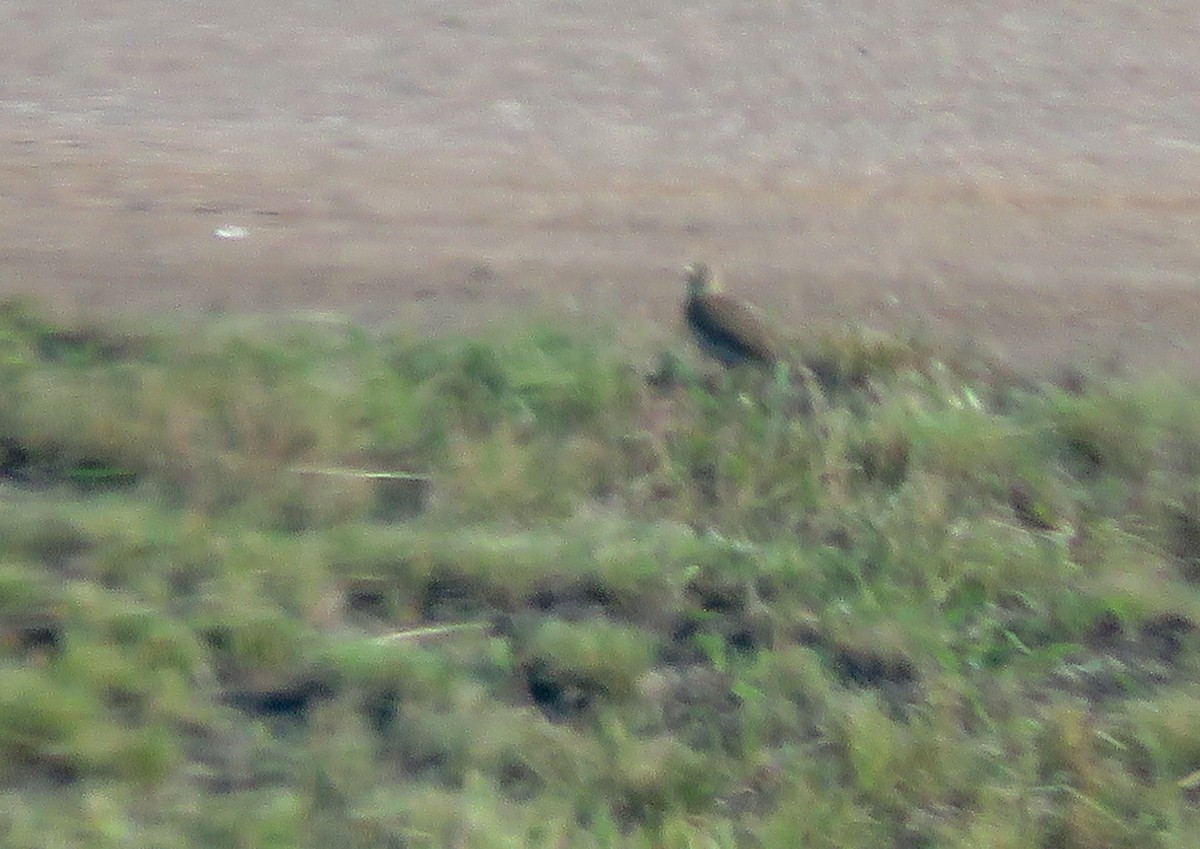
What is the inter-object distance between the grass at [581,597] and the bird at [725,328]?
101 millimetres

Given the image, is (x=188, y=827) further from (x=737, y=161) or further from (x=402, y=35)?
(x=402, y=35)

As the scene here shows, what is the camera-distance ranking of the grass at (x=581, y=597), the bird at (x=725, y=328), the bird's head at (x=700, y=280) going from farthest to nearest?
the bird's head at (x=700, y=280) → the bird at (x=725, y=328) → the grass at (x=581, y=597)

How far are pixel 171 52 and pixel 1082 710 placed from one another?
154 inches

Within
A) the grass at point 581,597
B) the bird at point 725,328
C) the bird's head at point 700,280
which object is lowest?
the grass at point 581,597

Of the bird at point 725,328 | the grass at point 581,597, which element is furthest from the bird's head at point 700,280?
the grass at point 581,597

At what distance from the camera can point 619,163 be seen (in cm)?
496

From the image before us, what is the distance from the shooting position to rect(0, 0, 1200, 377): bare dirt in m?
4.42

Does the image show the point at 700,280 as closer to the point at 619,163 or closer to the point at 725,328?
the point at 725,328

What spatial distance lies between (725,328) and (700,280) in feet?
0.90

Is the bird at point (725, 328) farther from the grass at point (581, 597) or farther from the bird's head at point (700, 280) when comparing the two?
the grass at point (581, 597)

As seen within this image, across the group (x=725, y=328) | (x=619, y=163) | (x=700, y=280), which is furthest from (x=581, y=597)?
(x=619, y=163)

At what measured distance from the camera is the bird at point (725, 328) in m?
4.10

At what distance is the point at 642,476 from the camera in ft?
12.1

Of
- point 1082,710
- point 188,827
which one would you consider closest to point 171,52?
point 188,827
